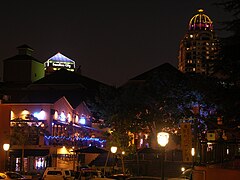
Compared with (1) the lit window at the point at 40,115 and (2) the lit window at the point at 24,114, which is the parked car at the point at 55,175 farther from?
(2) the lit window at the point at 24,114

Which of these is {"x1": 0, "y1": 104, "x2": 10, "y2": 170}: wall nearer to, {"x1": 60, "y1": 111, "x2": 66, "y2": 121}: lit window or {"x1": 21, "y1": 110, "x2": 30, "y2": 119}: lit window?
{"x1": 21, "y1": 110, "x2": 30, "y2": 119}: lit window

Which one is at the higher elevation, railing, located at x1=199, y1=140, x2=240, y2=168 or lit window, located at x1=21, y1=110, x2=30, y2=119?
lit window, located at x1=21, y1=110, x2=30, y2=119

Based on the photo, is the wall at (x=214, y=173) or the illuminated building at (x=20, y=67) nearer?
the wall at (x=214, y=173)

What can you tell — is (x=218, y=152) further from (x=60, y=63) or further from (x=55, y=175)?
(x=60, y=63)

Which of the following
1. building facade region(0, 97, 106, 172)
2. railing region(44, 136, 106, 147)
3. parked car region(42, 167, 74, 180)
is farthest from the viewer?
railing region(44, 136, 106, 147)

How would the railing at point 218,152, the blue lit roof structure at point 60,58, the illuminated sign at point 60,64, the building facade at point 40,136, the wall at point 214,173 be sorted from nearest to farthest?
the wall at point 214,173 → the railing at point 218,152 → the building facade at point 40,136 → the illuminated sign at point 60,64 → the blue lit roof structure at point 60,58

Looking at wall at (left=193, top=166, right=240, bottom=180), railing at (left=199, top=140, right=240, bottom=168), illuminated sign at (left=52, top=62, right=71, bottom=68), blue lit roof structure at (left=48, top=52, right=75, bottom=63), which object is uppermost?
blue lit roof structure at (left=48, top=52, right=75, bottom=63)

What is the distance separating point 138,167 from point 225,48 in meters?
30.1

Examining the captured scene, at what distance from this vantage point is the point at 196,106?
48406mm

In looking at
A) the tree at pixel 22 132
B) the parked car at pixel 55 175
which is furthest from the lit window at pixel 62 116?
the parked car at pixel 55 175

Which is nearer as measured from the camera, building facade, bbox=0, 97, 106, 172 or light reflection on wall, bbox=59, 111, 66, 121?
building facade, bbox=0, 97, 106, 172

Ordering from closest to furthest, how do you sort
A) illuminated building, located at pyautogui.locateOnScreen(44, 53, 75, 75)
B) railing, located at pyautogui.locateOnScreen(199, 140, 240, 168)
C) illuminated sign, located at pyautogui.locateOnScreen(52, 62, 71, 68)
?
railing, located at pyautogui.locateOnScreen(199, 140, 240, 168) → illuminated building, located at pyautogui.locateOnScreen(44, 53, 75, 75) → illuminated sign, located at pyautogui.locateOnScreen(52, 62, 71, 68)

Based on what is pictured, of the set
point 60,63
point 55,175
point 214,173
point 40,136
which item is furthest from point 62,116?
point 60,63

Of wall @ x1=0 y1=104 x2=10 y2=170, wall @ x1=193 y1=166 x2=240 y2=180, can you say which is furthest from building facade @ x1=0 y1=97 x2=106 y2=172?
wall @ x1=193 y1=166 x2=240 y2=180
